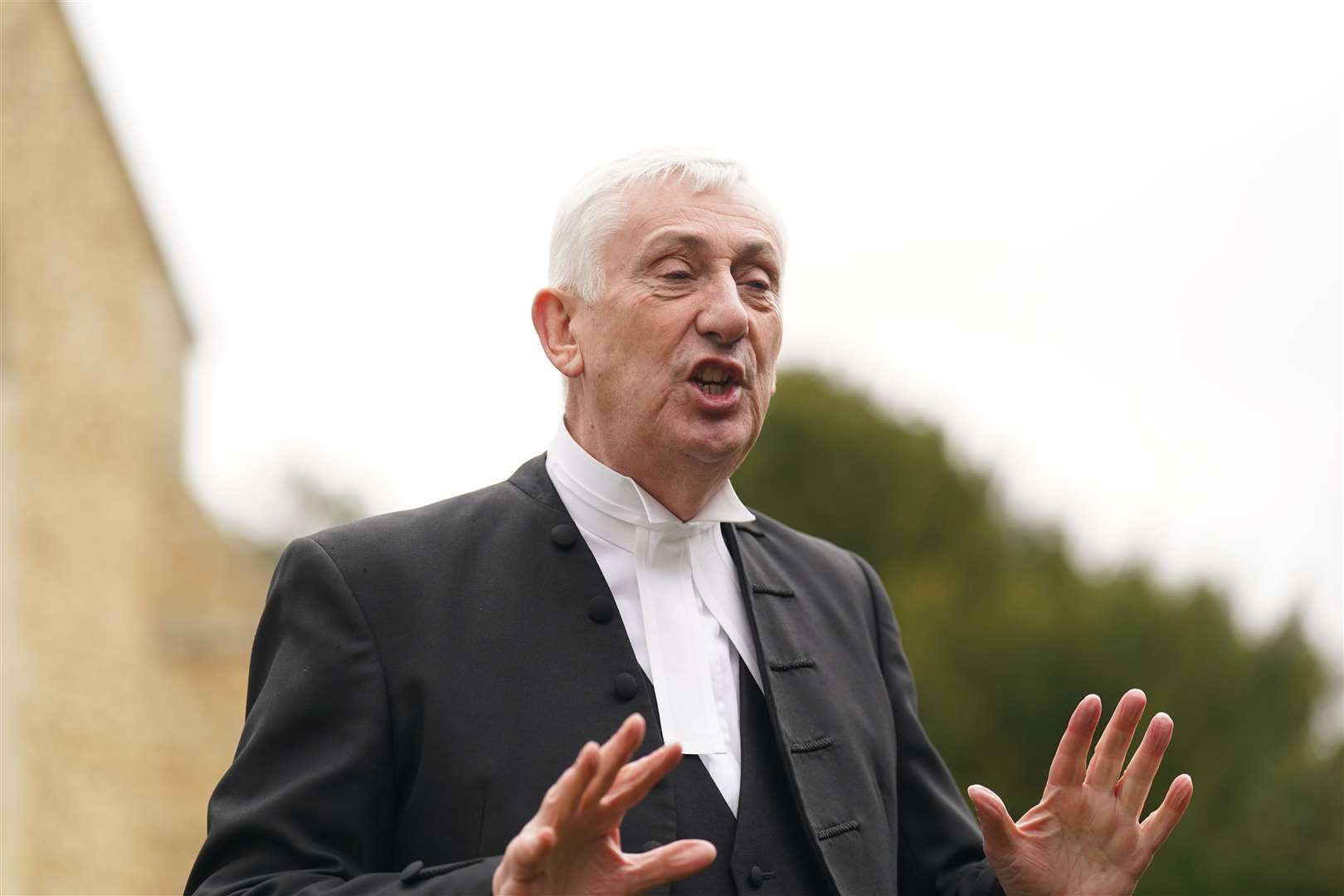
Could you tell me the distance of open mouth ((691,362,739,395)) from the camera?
311 centimetres

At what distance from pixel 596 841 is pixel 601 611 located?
0.72 metres

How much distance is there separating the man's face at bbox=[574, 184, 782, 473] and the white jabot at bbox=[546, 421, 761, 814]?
0.10 metres

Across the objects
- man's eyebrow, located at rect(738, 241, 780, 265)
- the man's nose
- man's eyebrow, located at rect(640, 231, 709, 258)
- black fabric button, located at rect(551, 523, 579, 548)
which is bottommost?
black fabric button, located at rect(551, 523, 579, 548)

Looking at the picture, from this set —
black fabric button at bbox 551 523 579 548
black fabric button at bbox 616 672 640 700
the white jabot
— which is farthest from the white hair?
black fabric button at bbox 616 672 640 700

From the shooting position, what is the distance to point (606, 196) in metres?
3.24

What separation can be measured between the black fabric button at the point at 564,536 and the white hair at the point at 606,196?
0.47 metres

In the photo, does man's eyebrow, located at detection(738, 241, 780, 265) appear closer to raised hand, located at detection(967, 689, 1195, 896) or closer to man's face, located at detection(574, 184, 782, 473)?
man's face, located at detection(574, 184, 782, 473)

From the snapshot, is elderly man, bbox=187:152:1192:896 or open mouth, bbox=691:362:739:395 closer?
elderly man, bbox=187:152:1192:896

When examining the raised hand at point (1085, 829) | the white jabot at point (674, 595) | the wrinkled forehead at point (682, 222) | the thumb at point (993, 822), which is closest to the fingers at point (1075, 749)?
the raised hand at point (1085, 829)

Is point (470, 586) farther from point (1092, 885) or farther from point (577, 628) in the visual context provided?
point (1092, 885)

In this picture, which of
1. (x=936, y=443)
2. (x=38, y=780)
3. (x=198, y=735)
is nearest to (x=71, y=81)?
(x=38, y=780)

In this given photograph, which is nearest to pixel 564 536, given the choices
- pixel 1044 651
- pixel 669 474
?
pixel 669 474

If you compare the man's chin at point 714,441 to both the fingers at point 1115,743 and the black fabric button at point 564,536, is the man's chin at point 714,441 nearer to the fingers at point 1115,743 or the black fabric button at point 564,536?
the black fabric button at point 564,536

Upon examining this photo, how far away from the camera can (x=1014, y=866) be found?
3012mm
